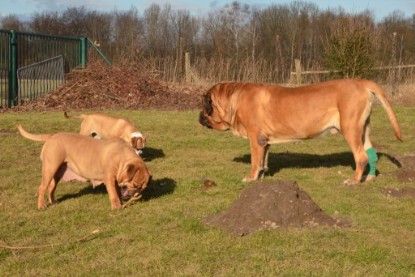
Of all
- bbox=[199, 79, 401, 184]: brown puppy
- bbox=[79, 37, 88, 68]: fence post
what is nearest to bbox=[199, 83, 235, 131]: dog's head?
bbox=[199, 79, 401, 184]: brown puppy

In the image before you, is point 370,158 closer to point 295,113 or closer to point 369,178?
point 369,178

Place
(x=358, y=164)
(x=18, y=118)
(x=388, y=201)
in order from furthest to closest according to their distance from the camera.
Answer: (x=18, y=118) → (x=358, y=164) → (x=388, y=201)

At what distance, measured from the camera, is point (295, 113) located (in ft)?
30.3

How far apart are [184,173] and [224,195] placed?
6.06ft

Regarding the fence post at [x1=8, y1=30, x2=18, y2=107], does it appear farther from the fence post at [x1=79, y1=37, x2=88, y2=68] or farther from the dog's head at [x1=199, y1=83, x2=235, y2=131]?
the dog's head at [x1=199, y1=83, x2=235, y2=131]

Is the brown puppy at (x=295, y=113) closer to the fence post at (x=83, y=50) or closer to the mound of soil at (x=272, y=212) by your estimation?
the mound of soil at (x=272, y=212)

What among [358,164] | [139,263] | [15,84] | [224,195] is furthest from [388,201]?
[15,84]

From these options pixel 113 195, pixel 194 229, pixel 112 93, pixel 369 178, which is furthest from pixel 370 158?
pixel 112 93

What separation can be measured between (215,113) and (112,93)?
13.0 meters

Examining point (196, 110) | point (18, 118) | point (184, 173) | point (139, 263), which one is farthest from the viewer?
point (196, 110)

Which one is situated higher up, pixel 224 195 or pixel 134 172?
pixel 134 172

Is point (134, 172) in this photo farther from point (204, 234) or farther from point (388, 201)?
point (388, 201)

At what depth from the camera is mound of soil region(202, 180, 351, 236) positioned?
6348mm

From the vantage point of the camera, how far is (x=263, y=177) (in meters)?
9.57
